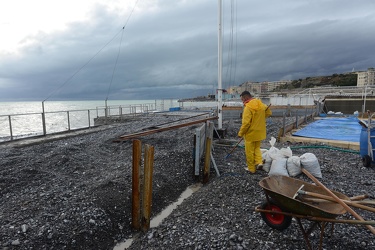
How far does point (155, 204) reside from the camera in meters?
5.91

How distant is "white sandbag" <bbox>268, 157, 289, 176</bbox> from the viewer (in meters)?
6.37

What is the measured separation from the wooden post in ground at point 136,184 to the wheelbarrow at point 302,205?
7.03ft

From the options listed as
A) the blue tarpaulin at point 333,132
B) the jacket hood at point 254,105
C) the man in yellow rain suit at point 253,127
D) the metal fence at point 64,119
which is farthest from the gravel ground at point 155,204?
the metal fence at point 64,119

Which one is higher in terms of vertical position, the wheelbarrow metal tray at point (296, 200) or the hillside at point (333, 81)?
the hillside at point (333, 81)

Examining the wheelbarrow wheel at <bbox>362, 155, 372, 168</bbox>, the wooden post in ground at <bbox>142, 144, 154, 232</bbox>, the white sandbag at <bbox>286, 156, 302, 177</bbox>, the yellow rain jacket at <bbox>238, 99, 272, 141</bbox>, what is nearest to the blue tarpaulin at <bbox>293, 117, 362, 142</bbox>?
the wheelbarrow wheel at <bbox>362, 155, 372, 168</bbox>

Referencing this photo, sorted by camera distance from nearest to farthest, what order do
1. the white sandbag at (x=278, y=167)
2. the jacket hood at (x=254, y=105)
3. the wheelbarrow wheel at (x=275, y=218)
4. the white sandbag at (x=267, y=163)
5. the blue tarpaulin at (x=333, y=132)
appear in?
the wheelbarrow wheel at (x=275, y=218), the white sandbag at (x=278, y=167), the jacket hood at (x=254, y=105), the white sandbag at (x=267, y=163), the blue tarpaulin at (x=333, y=132)

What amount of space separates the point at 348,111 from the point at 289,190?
28.2m

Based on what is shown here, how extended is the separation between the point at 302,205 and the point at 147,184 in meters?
2.60

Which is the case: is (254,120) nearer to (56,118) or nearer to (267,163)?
(267,163)

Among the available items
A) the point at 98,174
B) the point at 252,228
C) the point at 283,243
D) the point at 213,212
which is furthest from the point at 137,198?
the point at 98,174

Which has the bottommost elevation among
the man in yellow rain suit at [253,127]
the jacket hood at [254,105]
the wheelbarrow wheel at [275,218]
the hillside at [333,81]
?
the wheelbarrow wheel at [275,218]

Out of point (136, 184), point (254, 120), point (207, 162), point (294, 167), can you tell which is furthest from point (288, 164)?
point (136, 184)

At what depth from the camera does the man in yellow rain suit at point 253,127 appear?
657cm

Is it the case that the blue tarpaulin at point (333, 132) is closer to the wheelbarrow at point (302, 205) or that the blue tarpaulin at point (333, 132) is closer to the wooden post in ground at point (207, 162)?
the wooden post in ground at point (207, 162)
